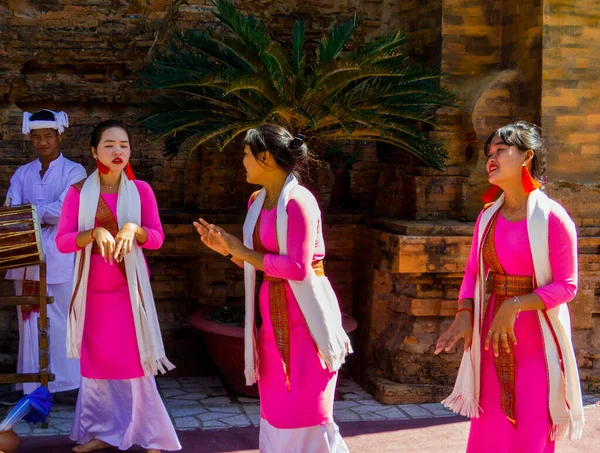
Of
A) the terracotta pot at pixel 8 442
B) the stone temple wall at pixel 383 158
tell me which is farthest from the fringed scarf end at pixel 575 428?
the terracotta pot at pixel 8 442

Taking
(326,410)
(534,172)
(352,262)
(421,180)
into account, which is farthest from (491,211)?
(352,262)

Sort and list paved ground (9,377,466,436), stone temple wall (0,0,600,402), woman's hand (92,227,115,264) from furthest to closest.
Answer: stone temple wall (0,0,600,402)
paved ground (9,377,466,436)
woman's hand (92,227,115,264)

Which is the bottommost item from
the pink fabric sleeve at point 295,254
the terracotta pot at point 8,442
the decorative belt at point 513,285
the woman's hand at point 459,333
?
the terracotta pot at point 8,442

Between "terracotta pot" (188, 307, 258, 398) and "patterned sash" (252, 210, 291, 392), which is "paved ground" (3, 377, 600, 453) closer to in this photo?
"terracotta pot" (188, 307, 258, 398)

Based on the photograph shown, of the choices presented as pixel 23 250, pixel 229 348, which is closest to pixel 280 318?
pixel 23 250

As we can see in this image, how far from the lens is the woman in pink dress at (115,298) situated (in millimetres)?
5160

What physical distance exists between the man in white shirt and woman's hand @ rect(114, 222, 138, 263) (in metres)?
1.50

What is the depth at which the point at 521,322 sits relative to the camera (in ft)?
14.1

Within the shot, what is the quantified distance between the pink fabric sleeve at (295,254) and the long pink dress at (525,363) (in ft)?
3.06

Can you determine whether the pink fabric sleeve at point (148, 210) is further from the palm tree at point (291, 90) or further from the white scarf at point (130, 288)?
the palm tree at point (291, 90)

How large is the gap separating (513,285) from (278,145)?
4.30 feet

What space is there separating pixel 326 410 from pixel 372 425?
193 centimetres

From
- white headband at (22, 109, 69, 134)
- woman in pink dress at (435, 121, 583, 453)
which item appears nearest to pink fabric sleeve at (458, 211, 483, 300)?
woman in pink dress at (435, 121, 583, 453)

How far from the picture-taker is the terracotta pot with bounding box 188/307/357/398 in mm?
6637
